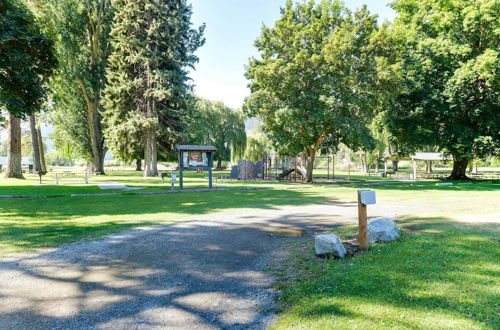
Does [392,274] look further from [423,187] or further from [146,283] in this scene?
[423,187]

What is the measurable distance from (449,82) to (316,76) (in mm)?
11834

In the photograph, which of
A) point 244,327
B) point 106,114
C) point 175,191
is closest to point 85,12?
point 106,114

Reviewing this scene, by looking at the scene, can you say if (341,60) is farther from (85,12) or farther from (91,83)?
(85,12)

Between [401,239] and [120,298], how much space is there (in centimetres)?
494

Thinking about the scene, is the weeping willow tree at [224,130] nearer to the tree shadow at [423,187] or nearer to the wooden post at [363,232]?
the tree shadow at [423,187]

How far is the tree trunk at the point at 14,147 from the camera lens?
22.2 meters

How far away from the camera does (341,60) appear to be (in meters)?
20.6

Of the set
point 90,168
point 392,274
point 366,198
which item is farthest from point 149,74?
point 392,274

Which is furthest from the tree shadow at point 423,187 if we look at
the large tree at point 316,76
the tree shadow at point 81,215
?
the tree shadow at point 81,215

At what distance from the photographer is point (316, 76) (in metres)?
22.2

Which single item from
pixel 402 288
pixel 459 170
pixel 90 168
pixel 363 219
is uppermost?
pixel 90 168

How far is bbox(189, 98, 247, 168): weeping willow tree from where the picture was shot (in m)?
47.7

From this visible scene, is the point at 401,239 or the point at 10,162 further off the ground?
the point at 10,162

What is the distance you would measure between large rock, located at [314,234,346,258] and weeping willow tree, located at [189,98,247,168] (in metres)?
42.5
